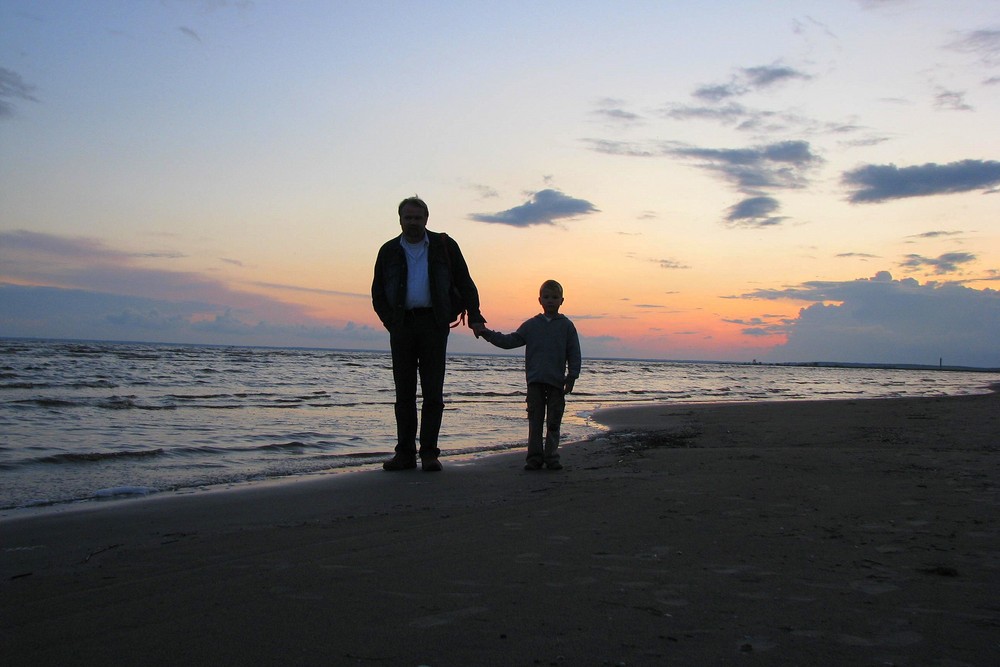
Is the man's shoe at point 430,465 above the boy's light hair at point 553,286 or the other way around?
the other way around

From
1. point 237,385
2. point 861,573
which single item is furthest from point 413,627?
point 237,385

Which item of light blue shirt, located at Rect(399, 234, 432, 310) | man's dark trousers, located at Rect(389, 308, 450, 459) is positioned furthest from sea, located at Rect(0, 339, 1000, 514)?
light blue shirt, located at Rect(399, 234, 432, 310)

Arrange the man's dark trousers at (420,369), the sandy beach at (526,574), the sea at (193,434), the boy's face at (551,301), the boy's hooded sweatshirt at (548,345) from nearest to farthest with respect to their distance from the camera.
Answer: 1. the sandy beach at (526,574)
2. the sea at (193,434)
3. the man's dark trousers at (420,369)
4. the boy's hooded sweatshirt at (548,345)
5. the boy's face at (551,301)

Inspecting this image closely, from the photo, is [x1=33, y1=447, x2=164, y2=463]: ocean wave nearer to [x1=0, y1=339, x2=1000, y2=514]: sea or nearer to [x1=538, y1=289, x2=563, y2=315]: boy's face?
[x1=0, y1=339, x2=1000, y2=514]: sea

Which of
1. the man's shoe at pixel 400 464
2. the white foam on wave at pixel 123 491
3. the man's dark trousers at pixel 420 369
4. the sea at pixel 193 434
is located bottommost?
the sea at pixel 193 434

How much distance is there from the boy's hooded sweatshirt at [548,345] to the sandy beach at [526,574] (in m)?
1.41

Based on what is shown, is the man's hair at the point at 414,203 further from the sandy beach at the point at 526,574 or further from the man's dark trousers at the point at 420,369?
the sandy beach at the point at 526,574

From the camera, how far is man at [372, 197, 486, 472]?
5.88 metres

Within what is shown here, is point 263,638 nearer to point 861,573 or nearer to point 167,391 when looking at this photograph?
point 861,573

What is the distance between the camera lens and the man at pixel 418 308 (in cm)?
588

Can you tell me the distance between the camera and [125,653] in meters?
1.90

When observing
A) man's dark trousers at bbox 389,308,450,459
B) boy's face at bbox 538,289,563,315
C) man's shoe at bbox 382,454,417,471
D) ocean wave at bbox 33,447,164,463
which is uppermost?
boy's face at bbox 538,289,563,315

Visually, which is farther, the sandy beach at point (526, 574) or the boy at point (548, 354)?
the boy at point (548, 354)

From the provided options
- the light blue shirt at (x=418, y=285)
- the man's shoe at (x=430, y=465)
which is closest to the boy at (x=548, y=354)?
the light blue shirt at (x=418, y=285)
